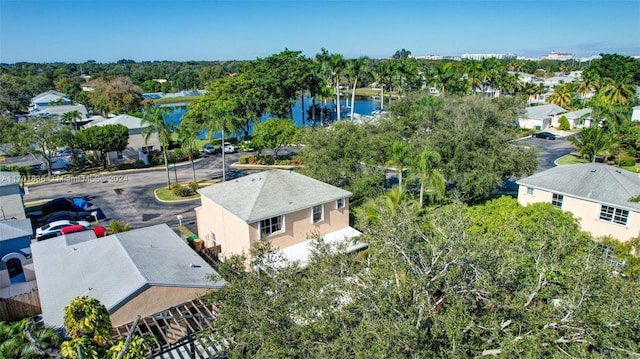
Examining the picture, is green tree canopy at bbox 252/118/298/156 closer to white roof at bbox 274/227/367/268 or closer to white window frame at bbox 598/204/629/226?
white roof at bbox 274/227/367/268

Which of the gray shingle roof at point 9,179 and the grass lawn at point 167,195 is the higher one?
the gray shingle roof at point 9,179

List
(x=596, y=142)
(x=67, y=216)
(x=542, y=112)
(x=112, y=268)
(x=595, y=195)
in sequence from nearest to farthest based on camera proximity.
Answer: (x=112, y=268), (x=595, y=195), (x=67, y=216), (x=596, y=142), (x=542, y=112)

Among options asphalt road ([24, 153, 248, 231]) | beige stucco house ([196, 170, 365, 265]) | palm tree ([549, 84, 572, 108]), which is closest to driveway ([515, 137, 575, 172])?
palm tree ([549, 84, 572, 108])

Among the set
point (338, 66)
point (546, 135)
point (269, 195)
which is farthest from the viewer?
point (338, 66)

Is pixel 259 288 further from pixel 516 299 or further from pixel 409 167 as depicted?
pixel 409 167

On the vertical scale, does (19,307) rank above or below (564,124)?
below

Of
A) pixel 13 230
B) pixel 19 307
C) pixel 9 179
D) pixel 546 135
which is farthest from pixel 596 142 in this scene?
pixel 9 179

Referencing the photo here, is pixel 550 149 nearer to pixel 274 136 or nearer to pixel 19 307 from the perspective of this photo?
pixel 274 136

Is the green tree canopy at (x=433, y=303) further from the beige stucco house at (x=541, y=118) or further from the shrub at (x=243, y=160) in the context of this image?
the beige stucco house at (x=541, y=118)

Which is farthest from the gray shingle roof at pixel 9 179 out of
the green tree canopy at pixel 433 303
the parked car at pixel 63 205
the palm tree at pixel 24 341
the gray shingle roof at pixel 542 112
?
the gray shingle roof at pixel 542 112
